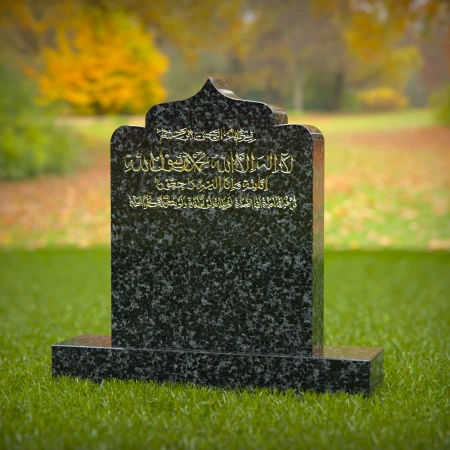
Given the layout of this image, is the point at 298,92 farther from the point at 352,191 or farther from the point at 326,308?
the point at 326,308

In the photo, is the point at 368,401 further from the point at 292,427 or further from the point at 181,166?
the point at 181,166

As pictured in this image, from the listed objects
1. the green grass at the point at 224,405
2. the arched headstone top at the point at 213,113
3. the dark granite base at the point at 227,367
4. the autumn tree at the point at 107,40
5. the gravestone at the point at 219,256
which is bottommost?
the green grass at the point at 224,405

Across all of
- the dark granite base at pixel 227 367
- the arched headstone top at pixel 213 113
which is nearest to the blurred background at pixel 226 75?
the dark granite base at pixel 227 367

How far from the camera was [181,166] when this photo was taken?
219 inches

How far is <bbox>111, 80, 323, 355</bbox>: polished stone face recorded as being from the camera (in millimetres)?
5344

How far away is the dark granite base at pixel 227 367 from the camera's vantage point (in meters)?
5.20

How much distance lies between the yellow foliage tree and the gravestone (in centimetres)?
1311

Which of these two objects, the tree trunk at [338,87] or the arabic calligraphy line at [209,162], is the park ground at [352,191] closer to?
the tree trunk at [338,87]

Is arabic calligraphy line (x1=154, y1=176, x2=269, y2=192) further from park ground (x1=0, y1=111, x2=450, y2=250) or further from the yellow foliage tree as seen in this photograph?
the yellow foliage tree

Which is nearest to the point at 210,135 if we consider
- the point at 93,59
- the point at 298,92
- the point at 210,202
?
the point at 210,202

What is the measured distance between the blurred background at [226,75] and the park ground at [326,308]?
0.28 feet

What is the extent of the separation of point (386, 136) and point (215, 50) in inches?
174

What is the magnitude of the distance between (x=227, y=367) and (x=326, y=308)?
387cm

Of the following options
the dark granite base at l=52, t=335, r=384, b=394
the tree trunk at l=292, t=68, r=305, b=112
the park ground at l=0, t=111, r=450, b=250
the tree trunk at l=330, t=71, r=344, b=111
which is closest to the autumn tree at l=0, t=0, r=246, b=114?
the park ground at l=0, t=111, r=450, b=250
